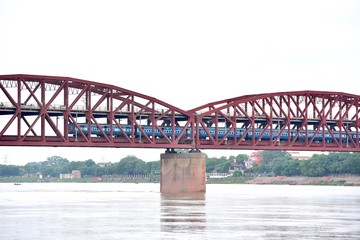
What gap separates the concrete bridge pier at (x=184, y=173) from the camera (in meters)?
160

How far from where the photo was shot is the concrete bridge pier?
6309 inches

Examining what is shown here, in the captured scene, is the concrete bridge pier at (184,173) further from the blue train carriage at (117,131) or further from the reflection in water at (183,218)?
the reflection in water at (183,218)

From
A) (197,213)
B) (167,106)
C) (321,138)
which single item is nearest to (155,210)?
(197,213)

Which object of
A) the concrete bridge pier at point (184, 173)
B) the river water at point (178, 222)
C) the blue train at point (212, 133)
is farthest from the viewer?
the concrete bridge pier at point (184, 173)

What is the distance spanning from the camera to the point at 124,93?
16262cm

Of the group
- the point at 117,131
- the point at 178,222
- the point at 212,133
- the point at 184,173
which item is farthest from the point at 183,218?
the point at 212,133

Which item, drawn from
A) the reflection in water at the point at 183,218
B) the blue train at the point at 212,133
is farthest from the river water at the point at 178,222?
the blue train at the point at 212,133

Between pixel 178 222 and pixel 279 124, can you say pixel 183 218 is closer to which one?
Answer: pixel 178 222

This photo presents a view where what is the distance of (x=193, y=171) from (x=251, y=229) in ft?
270

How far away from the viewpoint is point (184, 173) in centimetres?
16050

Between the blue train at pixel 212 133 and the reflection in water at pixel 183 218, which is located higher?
the blue train at pixel 212 133

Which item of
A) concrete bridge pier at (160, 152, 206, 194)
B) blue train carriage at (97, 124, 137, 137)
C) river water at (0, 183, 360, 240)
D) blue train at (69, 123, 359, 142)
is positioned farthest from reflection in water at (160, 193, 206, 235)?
blue train at (69, 123, 359, 142)

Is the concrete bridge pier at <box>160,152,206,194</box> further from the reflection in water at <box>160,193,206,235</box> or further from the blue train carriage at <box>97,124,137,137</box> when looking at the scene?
the reflection in water at <box>160,193,206,235</box>

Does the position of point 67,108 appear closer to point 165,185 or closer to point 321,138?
point 165,185
